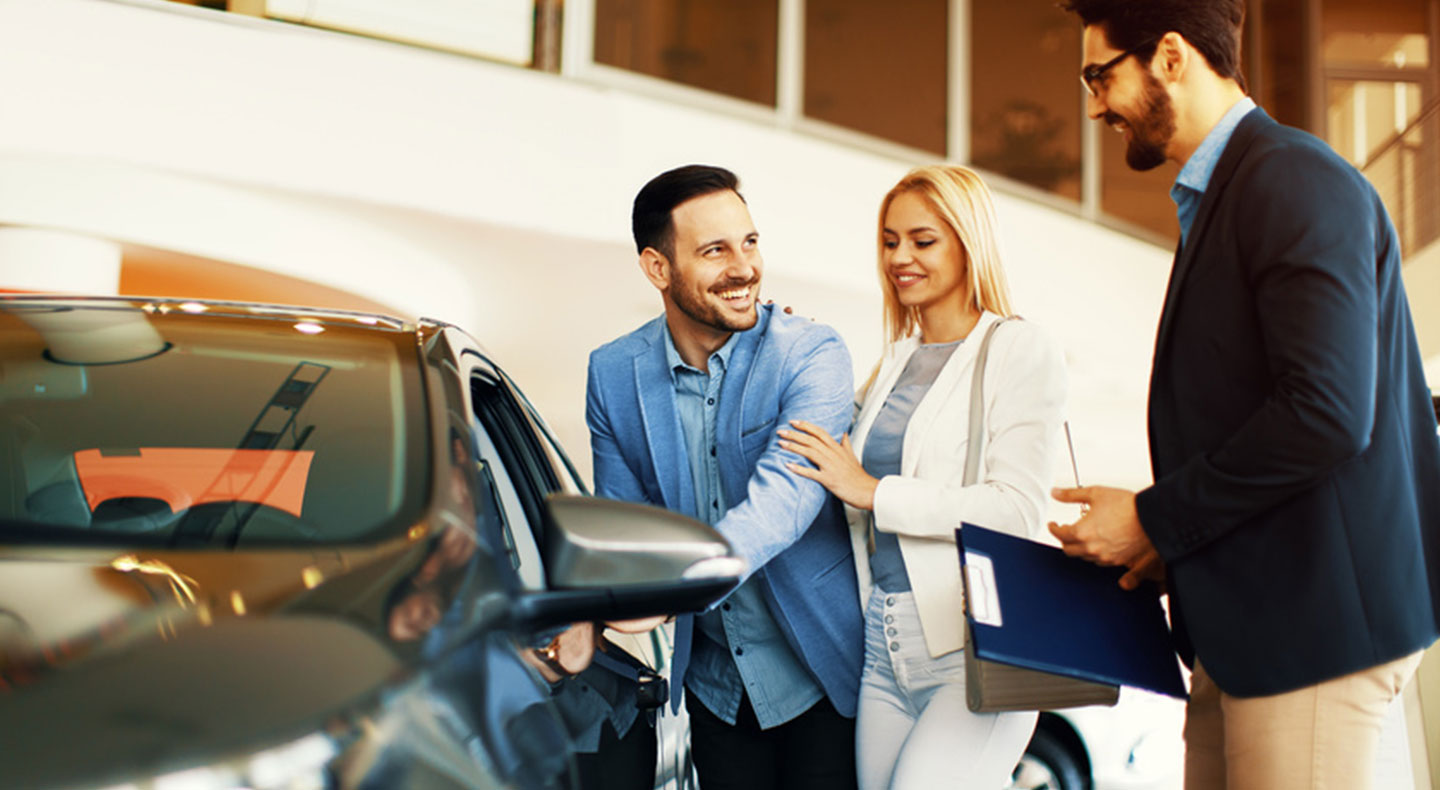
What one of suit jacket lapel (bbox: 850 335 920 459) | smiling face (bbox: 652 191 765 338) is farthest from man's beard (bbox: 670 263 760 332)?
suit jacket lapel (bbox: 850 335 920 459)

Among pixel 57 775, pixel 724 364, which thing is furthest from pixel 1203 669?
pixel 57 775

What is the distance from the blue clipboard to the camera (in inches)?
62.6

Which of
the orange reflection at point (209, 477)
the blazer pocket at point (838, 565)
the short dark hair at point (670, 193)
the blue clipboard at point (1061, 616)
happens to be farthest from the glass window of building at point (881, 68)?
the orange reflection at point (209, 477)

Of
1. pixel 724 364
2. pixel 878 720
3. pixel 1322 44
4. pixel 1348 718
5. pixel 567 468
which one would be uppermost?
pixel 1322 44

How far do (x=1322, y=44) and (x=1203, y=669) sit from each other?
461 inches

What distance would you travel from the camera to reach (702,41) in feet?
27.3

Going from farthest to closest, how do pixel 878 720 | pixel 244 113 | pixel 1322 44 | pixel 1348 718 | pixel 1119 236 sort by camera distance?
pixel 1322 44
pixel 1119 236
pixel 244 113
pixel 878 720
pixel 1348 718

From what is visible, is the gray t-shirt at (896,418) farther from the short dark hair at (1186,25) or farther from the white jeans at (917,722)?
the short dark hair at (1186,25)

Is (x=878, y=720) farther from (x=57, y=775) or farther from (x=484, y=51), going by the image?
(x=484, y=51)

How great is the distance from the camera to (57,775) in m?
0.79

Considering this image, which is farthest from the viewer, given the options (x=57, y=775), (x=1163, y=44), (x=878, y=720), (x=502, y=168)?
(x=502, y=168)

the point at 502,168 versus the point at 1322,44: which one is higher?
the point at 1322,44

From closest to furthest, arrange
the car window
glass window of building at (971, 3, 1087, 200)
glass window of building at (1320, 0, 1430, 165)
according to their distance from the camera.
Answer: the car window
glass window of building at (971, 3, 1087, 200)
glass window of building at (1320, 0, 1430, 165)

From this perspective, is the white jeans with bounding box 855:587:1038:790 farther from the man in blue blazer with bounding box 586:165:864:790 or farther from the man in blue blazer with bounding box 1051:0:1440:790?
the man in blue blazer with bounding box 1051:0:1440:790
